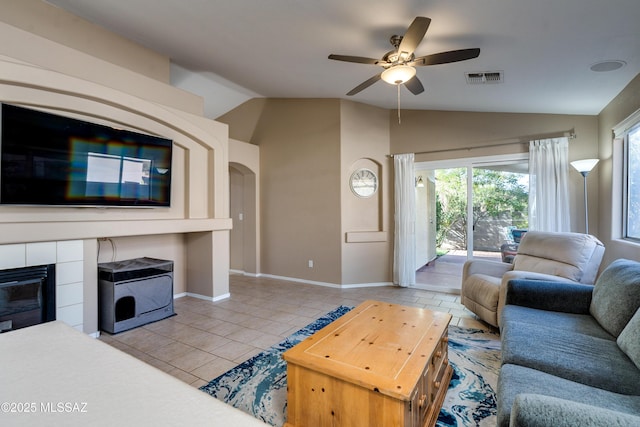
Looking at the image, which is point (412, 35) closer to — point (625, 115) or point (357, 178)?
point (625, 115)

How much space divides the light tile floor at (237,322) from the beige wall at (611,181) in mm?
1655

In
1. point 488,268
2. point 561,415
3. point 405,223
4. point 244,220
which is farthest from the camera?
point 244,220

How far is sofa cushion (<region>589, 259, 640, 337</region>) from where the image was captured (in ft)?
5.89

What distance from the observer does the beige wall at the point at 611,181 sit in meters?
2.98

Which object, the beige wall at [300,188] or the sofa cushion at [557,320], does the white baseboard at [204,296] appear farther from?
the sofa cushion at [557,320]

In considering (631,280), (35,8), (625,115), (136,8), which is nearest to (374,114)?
(625,115)

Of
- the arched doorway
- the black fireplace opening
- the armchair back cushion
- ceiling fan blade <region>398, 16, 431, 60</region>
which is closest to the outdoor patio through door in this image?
the armchair back cushion

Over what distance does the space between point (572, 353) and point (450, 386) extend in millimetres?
813

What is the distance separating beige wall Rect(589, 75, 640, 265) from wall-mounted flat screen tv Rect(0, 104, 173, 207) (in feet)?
16.0

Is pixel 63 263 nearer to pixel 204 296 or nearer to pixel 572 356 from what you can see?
pixel 204 296

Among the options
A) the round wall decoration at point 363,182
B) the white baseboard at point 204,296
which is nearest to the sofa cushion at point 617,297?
the round wall decoration at point 363,182

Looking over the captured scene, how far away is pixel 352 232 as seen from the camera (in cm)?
498

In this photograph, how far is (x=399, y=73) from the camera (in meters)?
2.59

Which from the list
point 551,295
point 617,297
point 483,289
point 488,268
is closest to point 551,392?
point 617,297
